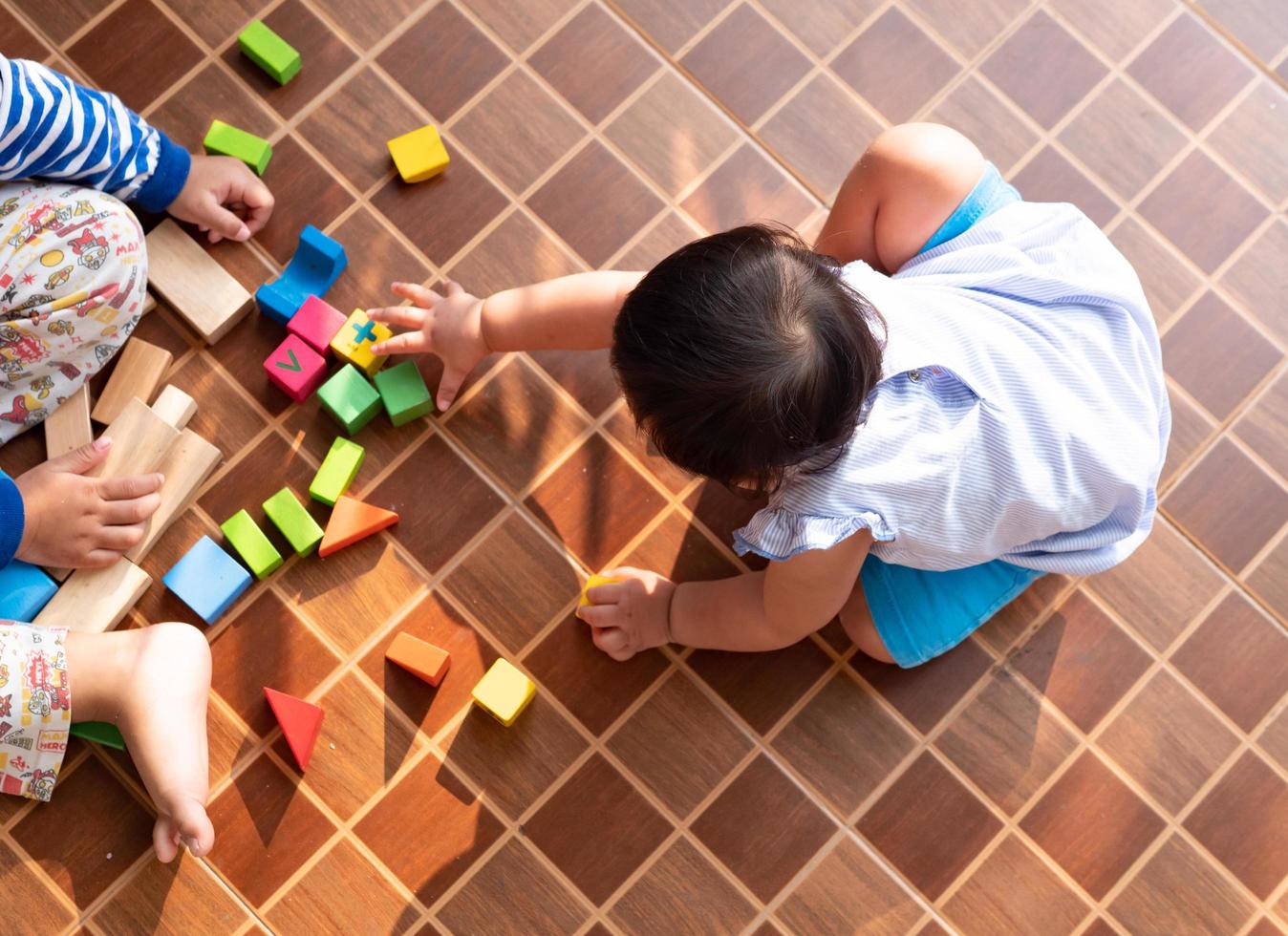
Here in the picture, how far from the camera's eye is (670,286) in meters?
0.86

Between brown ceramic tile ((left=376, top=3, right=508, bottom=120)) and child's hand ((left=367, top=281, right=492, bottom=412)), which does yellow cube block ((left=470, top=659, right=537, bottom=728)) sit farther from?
brown ceramic tile ((left=376, top=3, right=508, bottom=120))

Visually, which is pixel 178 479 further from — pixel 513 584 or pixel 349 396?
pixel 513 584

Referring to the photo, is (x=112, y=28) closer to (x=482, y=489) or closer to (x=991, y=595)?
(x=482, y=489)

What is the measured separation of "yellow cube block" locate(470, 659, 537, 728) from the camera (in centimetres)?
113

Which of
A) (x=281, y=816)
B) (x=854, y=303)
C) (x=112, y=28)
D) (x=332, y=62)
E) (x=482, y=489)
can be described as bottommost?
(x=281, y=816)

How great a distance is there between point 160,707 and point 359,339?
1.34 ft

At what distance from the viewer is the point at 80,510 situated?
1.13 meters

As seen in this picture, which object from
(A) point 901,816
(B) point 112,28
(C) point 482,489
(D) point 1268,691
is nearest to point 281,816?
(C) point 482,489

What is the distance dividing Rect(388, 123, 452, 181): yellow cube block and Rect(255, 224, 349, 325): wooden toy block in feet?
0.37

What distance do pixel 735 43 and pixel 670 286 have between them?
0.60 meters

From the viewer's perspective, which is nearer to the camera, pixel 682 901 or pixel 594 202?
pixel 682 901

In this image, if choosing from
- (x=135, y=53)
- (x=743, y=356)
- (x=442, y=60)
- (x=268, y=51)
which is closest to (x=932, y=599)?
(x=743, y=356)

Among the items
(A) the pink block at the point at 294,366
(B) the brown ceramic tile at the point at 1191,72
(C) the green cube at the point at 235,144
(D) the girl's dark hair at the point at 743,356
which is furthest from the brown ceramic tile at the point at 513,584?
(B) the brown ceramic tile at the point at 1191,72

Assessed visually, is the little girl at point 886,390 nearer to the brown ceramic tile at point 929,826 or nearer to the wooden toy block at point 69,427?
the brown ceramic tile at point 929,826
